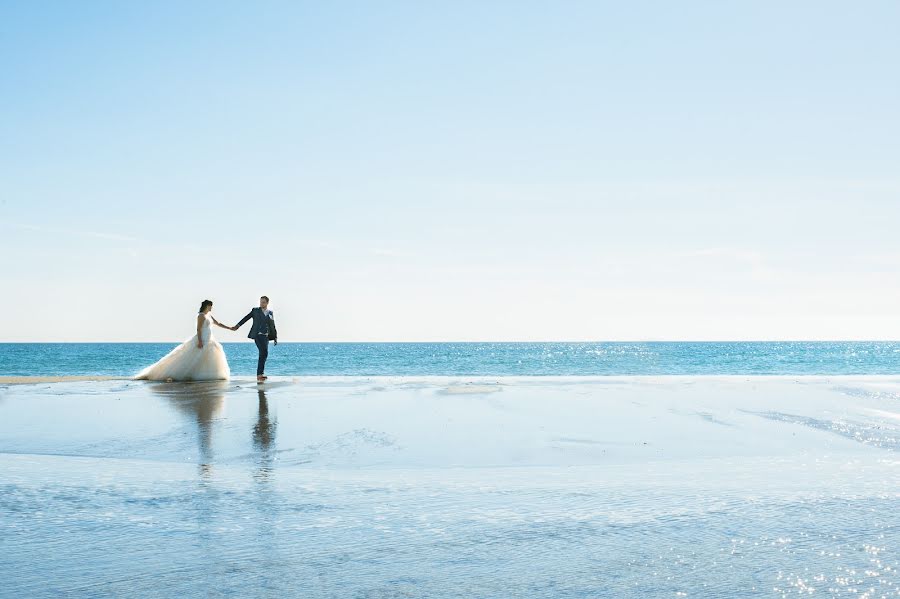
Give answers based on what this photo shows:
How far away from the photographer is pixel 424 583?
413cm

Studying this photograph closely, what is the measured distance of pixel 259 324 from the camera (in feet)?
71.4

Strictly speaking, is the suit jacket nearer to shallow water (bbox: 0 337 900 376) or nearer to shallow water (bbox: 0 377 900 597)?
shallow water (bbox: 0 377 900 597)

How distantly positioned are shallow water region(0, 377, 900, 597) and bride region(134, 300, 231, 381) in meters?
8.15

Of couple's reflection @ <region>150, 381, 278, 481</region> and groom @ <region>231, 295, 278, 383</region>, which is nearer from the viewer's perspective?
couple's reflection @ <region>150, 381, 278, 481</region>

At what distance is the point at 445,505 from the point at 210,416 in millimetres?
7770

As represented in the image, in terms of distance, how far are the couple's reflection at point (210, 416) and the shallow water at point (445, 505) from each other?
0.08m

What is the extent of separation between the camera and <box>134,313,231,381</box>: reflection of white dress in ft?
70.2

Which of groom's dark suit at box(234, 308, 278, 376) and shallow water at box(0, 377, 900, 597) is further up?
groom's dark suit at box(234, 308, 278, 376)

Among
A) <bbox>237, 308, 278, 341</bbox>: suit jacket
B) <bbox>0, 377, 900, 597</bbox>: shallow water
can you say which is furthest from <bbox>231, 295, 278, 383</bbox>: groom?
<bbox>0, 377, 900, 597</bbox>: shallow water

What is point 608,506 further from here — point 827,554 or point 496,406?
point 496,406

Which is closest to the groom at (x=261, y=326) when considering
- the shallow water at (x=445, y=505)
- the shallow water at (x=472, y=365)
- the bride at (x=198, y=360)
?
the bride at (x=198, y=360)

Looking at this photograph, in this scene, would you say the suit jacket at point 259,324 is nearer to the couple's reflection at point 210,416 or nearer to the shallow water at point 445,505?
the couple's reflection at point 210,416

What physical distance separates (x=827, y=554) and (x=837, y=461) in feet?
14.0

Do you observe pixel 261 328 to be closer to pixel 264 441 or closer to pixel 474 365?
pixel 264 441
